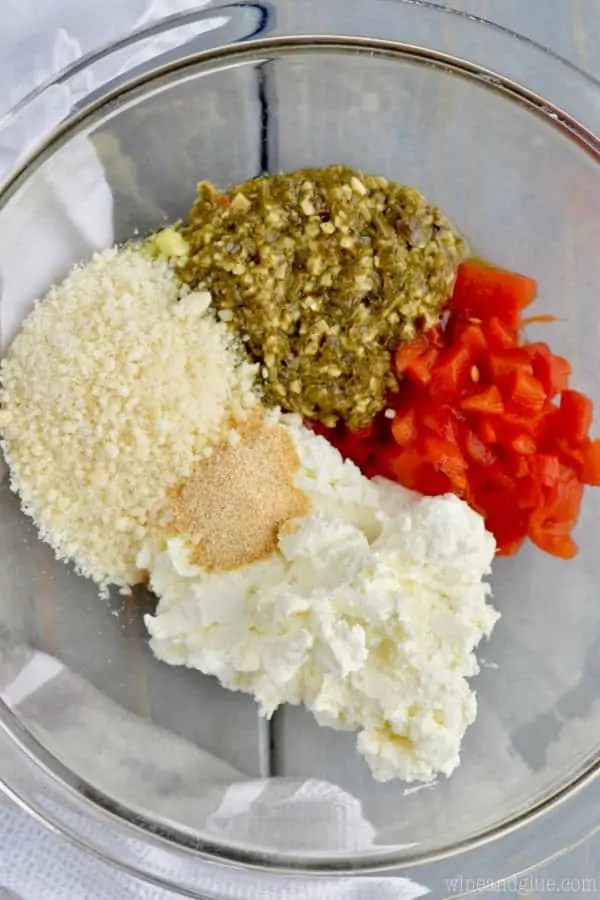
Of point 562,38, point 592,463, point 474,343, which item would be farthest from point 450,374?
point 562,38

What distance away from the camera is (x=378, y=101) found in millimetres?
1499

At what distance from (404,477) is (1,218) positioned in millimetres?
744

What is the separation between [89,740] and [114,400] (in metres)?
0.56

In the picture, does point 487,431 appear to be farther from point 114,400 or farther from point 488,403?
point 114,400

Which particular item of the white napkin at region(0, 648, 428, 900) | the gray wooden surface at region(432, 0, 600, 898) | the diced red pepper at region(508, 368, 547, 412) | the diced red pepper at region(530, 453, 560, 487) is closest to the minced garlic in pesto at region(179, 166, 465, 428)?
the diced red pepper at region(508, 368, 547, 412)

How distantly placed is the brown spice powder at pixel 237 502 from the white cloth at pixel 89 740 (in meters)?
0.35

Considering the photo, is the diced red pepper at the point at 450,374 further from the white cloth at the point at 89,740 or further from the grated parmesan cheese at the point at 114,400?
the white cloth at the point at 89,740

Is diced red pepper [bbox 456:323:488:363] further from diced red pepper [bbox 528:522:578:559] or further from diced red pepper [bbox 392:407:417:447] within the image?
diced red pepper [bbox 528:522:578:559]

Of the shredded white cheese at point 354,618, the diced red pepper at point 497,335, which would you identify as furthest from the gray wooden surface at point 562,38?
the diced red pepper at point 497,335

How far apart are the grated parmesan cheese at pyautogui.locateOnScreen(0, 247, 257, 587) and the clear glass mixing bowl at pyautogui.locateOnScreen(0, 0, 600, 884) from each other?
0.30 feet

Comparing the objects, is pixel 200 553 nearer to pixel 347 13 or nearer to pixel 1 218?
pixel 1 218

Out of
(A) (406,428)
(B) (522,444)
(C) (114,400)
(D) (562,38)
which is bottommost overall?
(C) (114,400)

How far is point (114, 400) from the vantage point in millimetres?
1269

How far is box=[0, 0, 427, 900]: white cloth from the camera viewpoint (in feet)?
4.59
